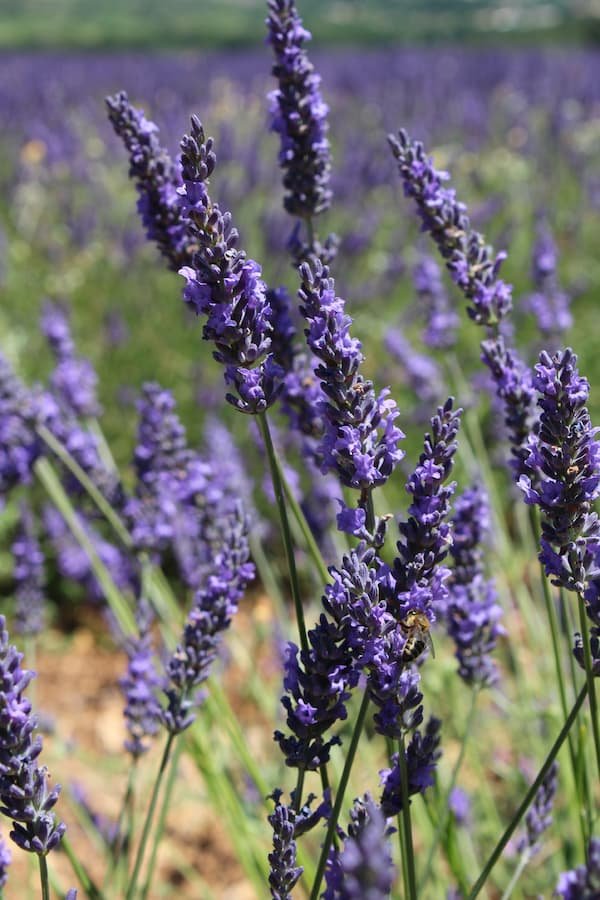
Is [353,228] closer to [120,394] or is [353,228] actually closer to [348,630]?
[120,394]

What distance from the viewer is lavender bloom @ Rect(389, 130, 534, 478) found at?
145 centimetres

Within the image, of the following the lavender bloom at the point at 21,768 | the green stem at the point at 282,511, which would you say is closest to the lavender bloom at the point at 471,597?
the green stem at the point at 282,511

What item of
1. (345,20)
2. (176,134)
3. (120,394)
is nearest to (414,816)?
(120,394)

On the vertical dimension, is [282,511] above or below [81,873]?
above

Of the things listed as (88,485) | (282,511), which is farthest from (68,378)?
(282,511)

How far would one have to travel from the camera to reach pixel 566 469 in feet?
3.45

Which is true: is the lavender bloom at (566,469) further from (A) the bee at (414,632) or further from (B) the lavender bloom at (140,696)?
(B) the lavender bloom at (140,696)

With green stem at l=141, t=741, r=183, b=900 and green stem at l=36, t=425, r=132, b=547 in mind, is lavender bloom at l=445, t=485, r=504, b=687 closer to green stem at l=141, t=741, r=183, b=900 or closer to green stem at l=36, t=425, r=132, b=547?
green stem at l=141, t=741, r=183, b=900

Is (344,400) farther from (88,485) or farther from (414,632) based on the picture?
(88,485)

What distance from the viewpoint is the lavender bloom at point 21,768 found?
1.07m

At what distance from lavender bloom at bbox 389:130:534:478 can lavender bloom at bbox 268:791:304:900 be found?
0.60 m

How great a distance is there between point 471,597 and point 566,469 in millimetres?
555

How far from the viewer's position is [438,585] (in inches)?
41.7

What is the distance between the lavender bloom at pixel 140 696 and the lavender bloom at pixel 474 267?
798mm
